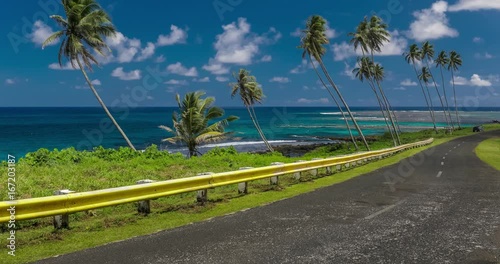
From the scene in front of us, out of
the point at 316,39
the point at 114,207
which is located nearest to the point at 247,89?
the point at 316,39

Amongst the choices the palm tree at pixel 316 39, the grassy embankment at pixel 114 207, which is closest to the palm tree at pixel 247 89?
the palm tree at pixel 316 39

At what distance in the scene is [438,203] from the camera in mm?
11062

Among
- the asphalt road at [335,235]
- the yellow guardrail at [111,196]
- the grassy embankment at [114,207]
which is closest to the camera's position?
the asphalt road at [335,235]

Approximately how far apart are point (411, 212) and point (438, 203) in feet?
5.92

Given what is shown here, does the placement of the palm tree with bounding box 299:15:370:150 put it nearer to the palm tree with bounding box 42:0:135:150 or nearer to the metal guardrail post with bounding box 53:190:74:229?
the palm tree with bounding box 42:0:135:150

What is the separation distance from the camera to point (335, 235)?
7.46m

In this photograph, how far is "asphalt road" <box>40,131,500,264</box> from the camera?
6.12 m

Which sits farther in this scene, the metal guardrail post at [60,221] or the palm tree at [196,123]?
the palm tree at [196,123]

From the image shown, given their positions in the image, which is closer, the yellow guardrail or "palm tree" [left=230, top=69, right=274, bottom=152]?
the yellow guardrail

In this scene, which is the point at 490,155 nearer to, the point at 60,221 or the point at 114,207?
the point at 114,207

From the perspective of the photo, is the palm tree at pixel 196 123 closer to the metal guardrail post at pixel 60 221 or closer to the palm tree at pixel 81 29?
the palm tree at pixel 81 29

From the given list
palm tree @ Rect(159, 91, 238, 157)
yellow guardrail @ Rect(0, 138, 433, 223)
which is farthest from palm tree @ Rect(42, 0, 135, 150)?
yellow guardrail @ Rect(0, 138, 433, 223)

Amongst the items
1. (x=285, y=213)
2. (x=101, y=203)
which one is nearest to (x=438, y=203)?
(x=285, y=213)

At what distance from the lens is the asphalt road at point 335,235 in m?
6.12
